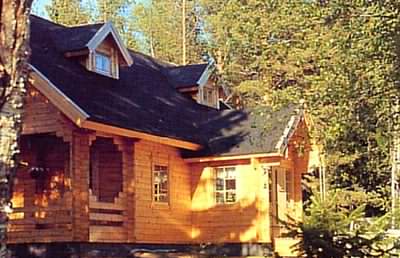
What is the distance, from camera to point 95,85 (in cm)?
1712

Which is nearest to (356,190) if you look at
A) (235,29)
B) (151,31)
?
(235,29)

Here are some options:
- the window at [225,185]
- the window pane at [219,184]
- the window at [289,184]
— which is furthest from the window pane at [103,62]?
the window at [289,184]

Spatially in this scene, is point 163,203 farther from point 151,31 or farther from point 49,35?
point 151,31

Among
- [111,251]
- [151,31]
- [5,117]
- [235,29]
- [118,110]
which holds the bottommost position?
[111,251]

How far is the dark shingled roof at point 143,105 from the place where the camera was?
15.8 meters

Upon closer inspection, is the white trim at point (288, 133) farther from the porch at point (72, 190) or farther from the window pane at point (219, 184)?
the porch at point (72, 190)

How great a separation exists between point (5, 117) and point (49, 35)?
14.1 meters

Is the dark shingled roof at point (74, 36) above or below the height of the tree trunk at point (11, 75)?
above

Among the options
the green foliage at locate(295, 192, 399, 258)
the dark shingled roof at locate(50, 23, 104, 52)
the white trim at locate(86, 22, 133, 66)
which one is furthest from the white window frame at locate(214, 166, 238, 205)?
the green foliage at locate(295, 192, 399, 258)

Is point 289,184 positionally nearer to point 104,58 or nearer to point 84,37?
point 104,58

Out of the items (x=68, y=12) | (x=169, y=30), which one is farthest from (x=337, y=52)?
(x=68, y=12)

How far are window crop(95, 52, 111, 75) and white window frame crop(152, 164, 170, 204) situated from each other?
282 centimetres

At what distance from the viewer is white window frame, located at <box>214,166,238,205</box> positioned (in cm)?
1861

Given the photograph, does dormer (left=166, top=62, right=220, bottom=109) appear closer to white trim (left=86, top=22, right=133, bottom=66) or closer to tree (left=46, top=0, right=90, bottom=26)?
white trim (left=86, top=22, right=133, bottom=66)
